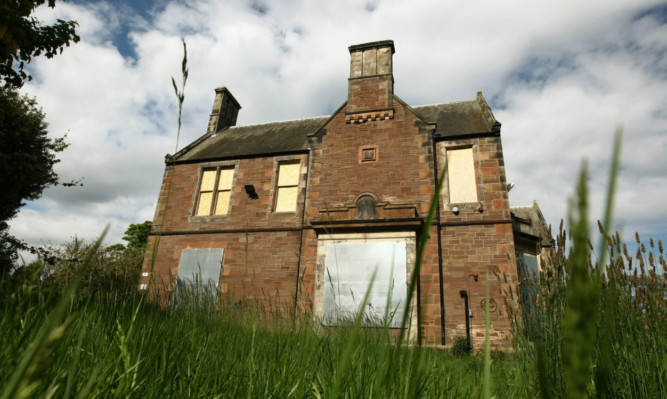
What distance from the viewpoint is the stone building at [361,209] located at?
10727 mm

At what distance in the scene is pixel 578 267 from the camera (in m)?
0.30

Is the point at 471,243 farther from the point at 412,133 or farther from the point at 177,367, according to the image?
the point at 177,367

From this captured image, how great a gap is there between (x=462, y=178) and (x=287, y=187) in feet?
20.3

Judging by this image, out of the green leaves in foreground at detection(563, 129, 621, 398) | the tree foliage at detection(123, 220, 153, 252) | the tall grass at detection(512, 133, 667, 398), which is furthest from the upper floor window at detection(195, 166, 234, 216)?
the tree foliage at detection(123, 220, 153, 252)

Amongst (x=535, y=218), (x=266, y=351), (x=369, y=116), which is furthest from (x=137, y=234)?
(x=266, y=351)

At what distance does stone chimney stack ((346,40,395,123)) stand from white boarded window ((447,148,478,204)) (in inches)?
109

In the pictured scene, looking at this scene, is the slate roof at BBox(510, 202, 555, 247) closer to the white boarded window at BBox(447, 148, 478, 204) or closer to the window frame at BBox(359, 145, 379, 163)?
the white boarded window at BBox(447, 148, 478, 204)

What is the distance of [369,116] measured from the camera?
13.4 metres

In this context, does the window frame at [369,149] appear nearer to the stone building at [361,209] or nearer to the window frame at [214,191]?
the stone building at [361,209]

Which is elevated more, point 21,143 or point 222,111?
point 222,111

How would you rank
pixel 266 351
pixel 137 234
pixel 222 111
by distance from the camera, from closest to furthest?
1. pixel 266 351
2. pixel 222 111
3. pixel 137 234

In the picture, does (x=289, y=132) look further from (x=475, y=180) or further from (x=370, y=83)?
(x=475, y=180)

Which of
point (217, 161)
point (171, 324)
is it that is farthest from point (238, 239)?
point (171, 324)

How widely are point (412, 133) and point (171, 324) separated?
11.4 meters
